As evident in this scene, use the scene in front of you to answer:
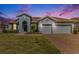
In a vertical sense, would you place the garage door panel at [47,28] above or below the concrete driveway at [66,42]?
above

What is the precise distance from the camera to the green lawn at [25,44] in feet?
5.03

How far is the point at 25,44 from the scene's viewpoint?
5.08 ft

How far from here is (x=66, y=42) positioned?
5.08ft

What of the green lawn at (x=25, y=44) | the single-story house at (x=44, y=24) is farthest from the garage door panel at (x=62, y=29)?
the green lawn at (x=25, y=44)

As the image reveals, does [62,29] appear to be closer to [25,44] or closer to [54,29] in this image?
[54,29]

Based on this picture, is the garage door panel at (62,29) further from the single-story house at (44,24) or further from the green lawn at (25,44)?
the green lawn at (25,44)

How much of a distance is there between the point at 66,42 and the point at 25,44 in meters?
0.35

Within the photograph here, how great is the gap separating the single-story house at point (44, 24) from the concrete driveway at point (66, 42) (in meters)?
0.04

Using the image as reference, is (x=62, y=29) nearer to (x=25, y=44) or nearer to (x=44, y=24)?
(x=44, y=24)

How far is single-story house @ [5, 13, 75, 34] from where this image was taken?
156cm

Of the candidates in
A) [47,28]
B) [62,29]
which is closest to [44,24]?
[47,28]

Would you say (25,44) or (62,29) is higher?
(62,29)

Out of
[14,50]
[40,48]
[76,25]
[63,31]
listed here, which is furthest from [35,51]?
[76,25]
